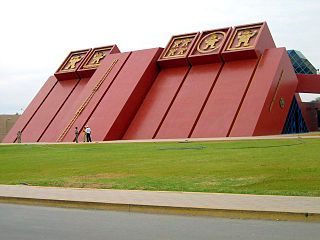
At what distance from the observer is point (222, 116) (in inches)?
1194

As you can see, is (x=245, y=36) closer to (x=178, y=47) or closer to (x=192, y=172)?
(x=178, y=47)

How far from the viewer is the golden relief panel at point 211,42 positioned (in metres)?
34.6

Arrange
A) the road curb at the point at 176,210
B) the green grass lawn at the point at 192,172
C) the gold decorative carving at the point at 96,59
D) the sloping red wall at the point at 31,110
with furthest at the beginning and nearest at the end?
the sloping red wall at the point at 31,110 < the gold decorative carving at the point at 96,59 < the green grass lawn at the point at 192,172 < the road curb at the point at 176,210

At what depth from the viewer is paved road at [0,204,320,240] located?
639 cm

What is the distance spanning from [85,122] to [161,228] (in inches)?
1114

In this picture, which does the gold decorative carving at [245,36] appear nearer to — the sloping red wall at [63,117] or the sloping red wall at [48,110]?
the sloping red wall at [63,117]

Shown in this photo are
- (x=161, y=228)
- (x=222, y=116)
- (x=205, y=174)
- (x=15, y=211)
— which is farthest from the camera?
(x=222, y=116)

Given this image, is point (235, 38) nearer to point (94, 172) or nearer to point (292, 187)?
point (94, 172)

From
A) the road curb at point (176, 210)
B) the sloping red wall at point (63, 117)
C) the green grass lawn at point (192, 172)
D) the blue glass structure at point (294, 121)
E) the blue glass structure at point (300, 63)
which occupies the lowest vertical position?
the road curb at point (176, 210)

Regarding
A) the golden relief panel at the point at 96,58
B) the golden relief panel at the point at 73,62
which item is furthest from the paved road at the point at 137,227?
the golden relief panel at the point at 73,62

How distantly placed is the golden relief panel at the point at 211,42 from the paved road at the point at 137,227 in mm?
27258

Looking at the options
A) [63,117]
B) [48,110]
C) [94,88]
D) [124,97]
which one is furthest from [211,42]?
[48,110]

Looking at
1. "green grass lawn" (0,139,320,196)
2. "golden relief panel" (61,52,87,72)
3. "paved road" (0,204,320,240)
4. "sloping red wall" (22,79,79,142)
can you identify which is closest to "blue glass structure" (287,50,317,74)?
"golden relief panel" (61,52,87,72)

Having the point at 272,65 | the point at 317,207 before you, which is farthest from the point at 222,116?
the point at 317,207
